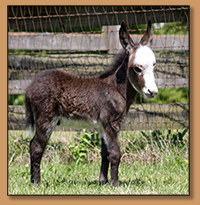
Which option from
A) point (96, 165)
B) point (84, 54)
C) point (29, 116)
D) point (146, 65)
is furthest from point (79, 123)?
point (84, 54)

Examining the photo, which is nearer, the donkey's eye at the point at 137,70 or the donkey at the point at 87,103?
the donkey's eye at the point at 137,70

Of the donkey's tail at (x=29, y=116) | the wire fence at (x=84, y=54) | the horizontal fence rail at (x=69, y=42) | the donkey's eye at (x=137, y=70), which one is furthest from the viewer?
the horizontal fence rail at (x=69, y=42)

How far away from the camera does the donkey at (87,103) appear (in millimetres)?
3945

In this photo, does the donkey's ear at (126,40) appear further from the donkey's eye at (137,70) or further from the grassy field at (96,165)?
the grassy field at (96,165)

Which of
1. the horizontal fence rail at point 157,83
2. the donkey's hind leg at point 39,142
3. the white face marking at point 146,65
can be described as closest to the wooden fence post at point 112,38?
the horizontal fence rail at point 157,83

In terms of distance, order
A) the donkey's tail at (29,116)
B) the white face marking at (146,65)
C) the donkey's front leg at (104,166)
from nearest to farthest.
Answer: the white face marking at (146,65) < the donkey's tail at (29,116) < the donkey's front leg at (104,166)

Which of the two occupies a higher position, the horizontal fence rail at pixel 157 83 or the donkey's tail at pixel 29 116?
the horizontal fence rail at pixel 157 83

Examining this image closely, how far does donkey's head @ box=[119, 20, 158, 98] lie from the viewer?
3678 mm

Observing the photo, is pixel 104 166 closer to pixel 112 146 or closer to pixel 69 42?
pixel 112 146

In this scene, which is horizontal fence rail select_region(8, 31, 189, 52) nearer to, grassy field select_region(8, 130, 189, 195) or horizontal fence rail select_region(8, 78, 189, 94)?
horizontal fence rail select_region(8, 78, 189, 94)

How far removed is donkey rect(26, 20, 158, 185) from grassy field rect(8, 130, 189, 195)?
336mm

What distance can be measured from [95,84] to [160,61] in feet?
5.88

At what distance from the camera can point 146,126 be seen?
5.47 m

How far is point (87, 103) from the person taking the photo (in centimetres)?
399
